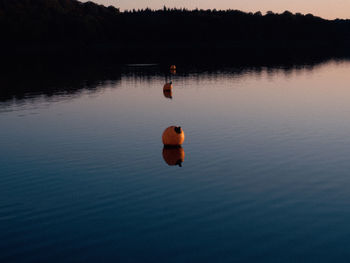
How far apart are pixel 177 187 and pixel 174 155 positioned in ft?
18.1

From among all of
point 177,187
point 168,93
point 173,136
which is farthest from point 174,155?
point 168,93

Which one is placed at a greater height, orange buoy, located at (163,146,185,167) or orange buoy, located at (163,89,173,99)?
orange buoy, located at (163,89,173,99)

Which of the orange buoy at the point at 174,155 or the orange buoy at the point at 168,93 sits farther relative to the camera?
the orange buoy at the point at 168,93

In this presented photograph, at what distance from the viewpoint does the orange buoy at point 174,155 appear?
23.4 m

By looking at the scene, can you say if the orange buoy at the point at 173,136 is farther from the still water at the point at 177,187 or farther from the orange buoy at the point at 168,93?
the orange buoy at the point at 168,93

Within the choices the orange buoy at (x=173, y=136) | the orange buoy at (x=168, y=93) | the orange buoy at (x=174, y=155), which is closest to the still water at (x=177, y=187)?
the orange buoy at (x=174, y=155)

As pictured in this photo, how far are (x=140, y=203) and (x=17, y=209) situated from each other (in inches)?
174

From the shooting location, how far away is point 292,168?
21781mm

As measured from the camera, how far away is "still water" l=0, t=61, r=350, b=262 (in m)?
13.7

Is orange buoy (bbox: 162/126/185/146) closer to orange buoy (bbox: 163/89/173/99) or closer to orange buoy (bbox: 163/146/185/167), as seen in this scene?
orange buoy (bbox: 163/146/185/167)

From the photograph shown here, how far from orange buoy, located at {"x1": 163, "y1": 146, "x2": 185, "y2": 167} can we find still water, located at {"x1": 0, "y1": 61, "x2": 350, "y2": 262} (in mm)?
405

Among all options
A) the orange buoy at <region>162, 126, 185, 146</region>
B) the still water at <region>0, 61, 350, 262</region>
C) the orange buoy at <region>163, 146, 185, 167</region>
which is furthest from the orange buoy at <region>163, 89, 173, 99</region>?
the orange buoy at <region>163, 146, 185, 167</region>

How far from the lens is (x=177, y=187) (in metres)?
19.3

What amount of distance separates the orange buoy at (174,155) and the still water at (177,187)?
1.33ft
